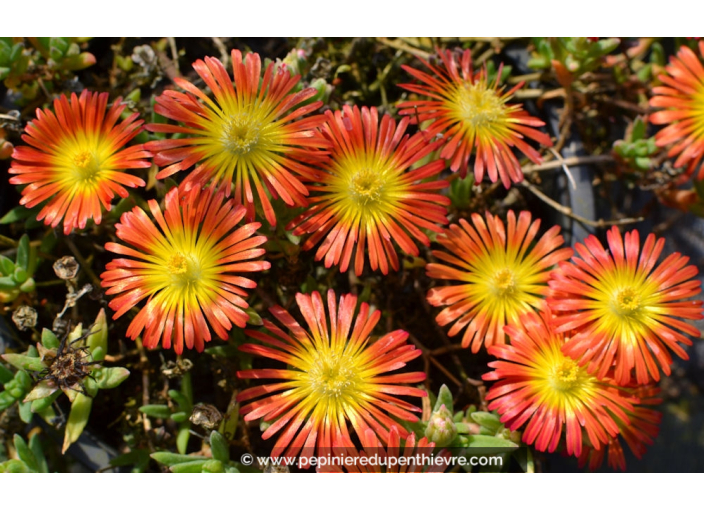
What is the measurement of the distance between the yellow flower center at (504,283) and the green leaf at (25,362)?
682 mm

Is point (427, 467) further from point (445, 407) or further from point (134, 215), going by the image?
point (134, 215)

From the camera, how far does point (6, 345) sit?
91 centimetres

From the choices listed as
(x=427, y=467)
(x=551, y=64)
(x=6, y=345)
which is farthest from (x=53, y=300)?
(x=551, y=64)

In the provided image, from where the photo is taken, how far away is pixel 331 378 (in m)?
0.82

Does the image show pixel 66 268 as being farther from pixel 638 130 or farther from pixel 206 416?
pixel 638 130

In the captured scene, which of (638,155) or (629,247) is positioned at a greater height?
(638,155)

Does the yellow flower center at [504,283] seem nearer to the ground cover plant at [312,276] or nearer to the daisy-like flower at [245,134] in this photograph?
the ground cover plant at [312,276]

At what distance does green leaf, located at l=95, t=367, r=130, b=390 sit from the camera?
32.7 inches

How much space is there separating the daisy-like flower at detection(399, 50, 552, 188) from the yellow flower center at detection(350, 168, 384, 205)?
4.8 inches

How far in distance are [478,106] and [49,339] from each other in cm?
74

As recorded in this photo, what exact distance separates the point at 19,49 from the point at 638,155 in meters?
1.08

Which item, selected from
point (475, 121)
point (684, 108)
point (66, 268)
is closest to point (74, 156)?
point (66, 268)

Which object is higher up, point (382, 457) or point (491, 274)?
point (491, 274)

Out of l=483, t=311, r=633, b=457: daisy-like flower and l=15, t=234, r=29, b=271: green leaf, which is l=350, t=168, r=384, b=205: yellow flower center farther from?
l=15, t=234, r=29, b=271: green leaf
